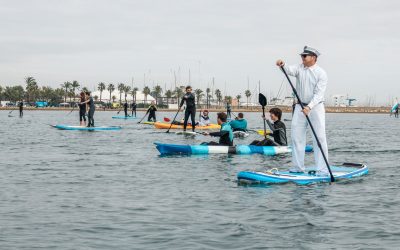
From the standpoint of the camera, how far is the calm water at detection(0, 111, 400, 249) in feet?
27.5

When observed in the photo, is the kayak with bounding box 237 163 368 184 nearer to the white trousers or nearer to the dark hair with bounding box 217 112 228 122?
the white trousers

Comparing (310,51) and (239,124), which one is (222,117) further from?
(239,124)

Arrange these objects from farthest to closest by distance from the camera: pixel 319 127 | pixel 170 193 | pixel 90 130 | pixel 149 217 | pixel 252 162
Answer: pixel 90 130
pixel 252 162
pixel 319 127
pixel 170 193
pixel 149 217

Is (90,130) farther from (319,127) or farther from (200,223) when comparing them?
(200,223)

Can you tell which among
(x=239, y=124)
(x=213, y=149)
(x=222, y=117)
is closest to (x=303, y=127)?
(x=222, y=117)

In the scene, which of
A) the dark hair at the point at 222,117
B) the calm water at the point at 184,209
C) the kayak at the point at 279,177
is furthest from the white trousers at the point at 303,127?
the dark hair at the point at 222,117

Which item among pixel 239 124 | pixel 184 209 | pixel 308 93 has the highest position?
pixel 308 93

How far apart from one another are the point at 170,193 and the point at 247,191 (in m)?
1.49

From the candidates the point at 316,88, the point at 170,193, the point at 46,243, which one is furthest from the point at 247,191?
the point at 46,243

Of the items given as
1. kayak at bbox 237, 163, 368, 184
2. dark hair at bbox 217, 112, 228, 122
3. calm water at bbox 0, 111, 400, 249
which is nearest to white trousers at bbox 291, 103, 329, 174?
kayak at bbox 237, 163, 368, 184

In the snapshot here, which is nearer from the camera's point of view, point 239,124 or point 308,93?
point 308,93

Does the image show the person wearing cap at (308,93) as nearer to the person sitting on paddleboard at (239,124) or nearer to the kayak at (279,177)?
the kayak at (279,177)

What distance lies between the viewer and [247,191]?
40.7 ft

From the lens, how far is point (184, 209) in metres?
10.5
